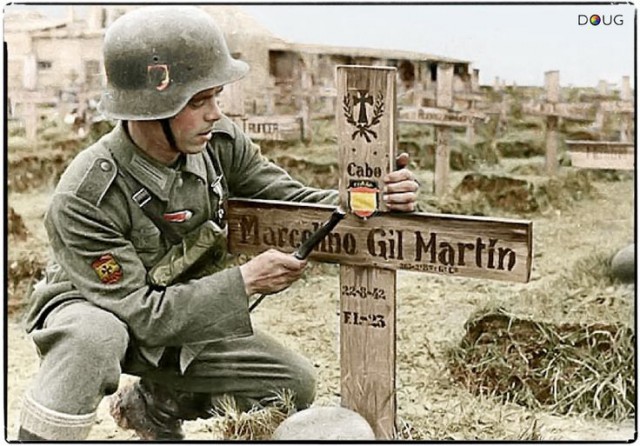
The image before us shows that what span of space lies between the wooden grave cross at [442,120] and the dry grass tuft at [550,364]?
0.54 meters

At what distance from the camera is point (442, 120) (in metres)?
4.84

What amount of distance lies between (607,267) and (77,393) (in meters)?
1.66

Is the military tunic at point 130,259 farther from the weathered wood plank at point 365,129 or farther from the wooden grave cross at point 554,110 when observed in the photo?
the wooden grave cross at point 554,110

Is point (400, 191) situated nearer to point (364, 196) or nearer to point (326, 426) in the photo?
point (364, 196)

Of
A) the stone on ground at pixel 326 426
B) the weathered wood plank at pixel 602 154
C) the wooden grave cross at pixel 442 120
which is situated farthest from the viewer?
the wooden grave cross at pixel 442 120

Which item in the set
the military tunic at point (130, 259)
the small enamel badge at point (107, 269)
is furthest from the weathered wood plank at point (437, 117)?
the small enamel badge at point (107, 269)

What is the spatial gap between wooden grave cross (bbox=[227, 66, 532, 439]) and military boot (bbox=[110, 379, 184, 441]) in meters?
0.45

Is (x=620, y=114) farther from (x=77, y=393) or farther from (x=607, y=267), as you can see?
(x=77, y=393)

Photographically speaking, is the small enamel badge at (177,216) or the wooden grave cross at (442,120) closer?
the small enamel badge at (177,216)

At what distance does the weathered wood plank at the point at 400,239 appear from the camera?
3680mm

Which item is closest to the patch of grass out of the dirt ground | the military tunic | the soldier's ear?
the dirt ground

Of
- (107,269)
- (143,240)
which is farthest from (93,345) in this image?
(143,240)

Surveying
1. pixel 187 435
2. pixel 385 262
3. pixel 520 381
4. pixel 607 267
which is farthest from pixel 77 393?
pixel 607 267

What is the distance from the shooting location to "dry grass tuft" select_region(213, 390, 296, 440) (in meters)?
4.02
